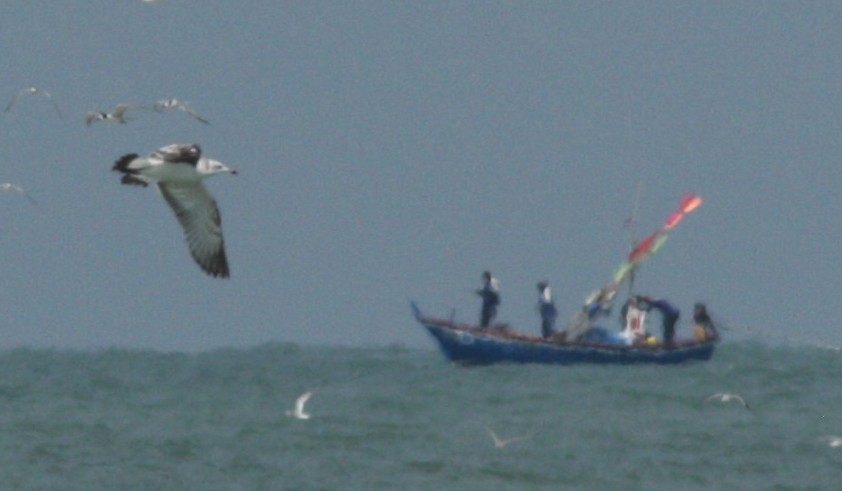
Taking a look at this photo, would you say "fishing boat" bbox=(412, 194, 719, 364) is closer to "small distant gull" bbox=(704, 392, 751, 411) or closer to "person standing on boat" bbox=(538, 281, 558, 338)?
"person standing on boat" bbox=(538, 281, 558, 338)

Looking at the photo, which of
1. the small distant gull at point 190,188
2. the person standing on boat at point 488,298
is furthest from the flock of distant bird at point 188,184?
the person standing on boat at point 488,298

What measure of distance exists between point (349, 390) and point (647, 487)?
17289 millimetres

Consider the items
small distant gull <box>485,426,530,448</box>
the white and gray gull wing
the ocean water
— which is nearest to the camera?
the white and gray gull wing

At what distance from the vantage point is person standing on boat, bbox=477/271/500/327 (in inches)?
1694

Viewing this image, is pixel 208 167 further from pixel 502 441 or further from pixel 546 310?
pixel 546 310

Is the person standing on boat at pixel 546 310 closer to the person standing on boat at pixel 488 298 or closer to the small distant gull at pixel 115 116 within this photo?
the person standing on boat at pixel 488 298

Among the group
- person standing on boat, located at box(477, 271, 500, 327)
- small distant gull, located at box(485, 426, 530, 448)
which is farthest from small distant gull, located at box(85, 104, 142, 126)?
person standing on boat, located at box(477, 271, 500, 327)

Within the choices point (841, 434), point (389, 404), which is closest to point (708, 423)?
point (841, 434)

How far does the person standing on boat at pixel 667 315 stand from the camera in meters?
44.5

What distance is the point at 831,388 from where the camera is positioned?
141ft

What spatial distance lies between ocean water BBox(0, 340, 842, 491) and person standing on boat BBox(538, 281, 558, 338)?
77cm

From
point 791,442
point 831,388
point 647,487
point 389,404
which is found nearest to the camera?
point 647,487

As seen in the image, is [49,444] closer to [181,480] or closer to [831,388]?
[181,480]

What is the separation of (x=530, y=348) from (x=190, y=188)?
83.6ft
